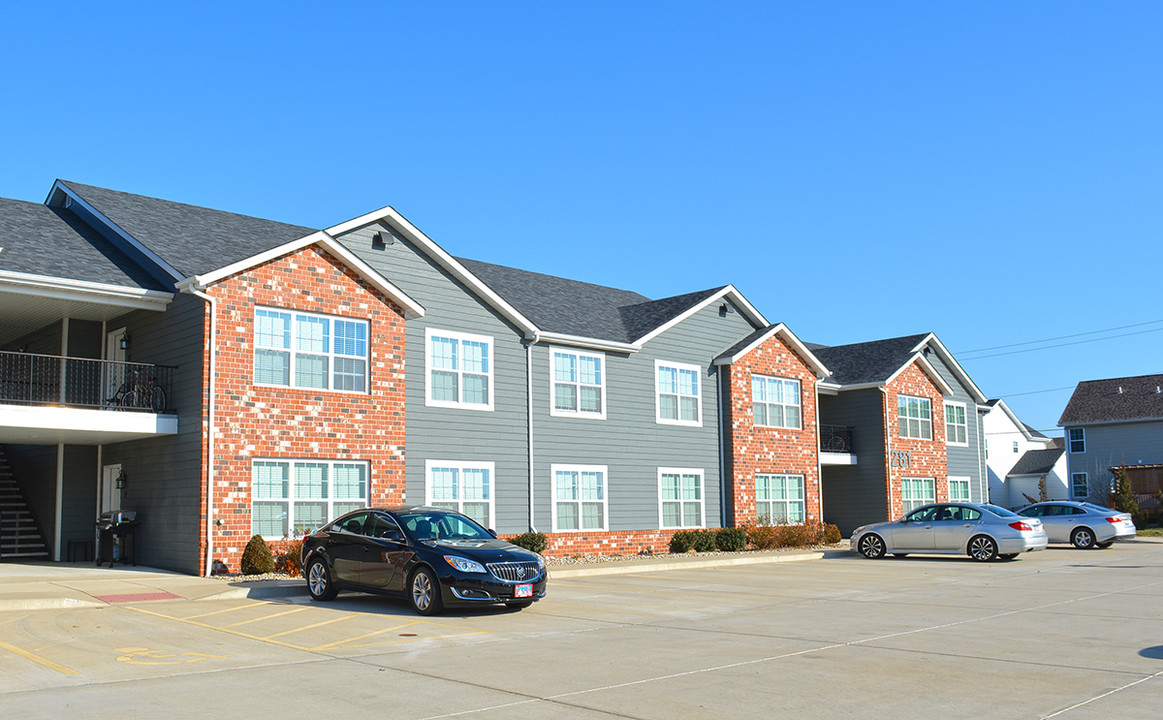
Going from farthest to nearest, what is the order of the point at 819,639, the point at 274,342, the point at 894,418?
1. the point at 894,418
2. the point at 274,342
3. the point at 819,639

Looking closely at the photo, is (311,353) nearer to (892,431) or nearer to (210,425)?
(210,425)

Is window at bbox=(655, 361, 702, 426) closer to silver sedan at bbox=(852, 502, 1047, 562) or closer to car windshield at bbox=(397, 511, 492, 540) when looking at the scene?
silver sedan at bbox=(852, 502, 1047, 562)

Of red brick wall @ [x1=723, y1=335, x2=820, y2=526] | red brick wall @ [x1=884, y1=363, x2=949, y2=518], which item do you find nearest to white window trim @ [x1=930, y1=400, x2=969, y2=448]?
red brick wall @ [x1=884, y1=363, x2=949, y2=518]

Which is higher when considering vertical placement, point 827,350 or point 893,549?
point 827,350

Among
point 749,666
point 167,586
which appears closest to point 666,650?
point 749,666

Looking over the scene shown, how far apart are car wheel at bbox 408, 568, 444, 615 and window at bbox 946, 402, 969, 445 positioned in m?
30.2

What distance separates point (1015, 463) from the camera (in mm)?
61000

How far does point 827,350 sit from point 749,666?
32639 millimetres

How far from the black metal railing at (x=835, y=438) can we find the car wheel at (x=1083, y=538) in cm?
863

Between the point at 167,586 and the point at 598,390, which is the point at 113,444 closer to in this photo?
the point at 167,586

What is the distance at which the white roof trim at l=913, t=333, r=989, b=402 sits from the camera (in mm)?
38688

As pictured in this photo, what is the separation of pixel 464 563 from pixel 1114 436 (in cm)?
4742

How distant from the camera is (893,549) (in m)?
26.1

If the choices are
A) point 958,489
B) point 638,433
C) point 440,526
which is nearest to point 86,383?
point 440,526
